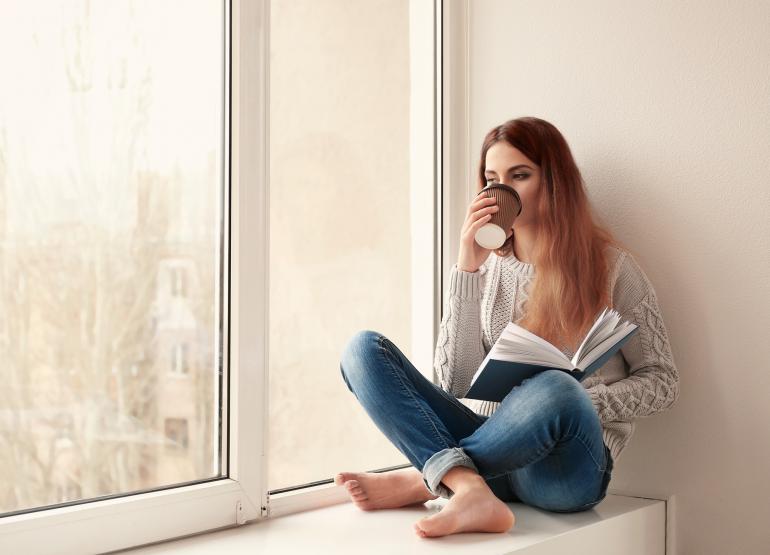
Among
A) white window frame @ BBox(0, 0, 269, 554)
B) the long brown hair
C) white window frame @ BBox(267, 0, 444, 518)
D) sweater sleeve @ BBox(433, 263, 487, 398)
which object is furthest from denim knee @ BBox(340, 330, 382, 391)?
white window frame @ BBox(267, 0, 444, 518)

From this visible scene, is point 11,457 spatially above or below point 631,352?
below

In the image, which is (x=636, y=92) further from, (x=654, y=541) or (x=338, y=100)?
(x=654, y=541)

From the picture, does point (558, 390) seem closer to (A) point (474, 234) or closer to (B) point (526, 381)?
(B) point (526, 381)

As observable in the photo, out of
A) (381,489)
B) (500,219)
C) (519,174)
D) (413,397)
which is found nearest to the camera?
(413,397)

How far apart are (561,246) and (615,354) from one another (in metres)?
0.25

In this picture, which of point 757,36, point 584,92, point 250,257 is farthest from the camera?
point 584,92

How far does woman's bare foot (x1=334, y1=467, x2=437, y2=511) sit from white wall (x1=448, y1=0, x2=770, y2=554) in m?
0.51

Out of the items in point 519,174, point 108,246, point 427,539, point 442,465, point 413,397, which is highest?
point 519,174

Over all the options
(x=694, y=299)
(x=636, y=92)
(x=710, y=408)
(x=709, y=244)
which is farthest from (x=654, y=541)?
(x=636, y=92)

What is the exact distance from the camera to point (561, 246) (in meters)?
1.72

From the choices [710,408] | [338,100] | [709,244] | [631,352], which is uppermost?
[338,100]

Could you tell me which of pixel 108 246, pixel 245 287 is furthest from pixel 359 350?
pixel 108 246

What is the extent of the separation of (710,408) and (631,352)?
0.67ft

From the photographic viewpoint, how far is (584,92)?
1.90m
